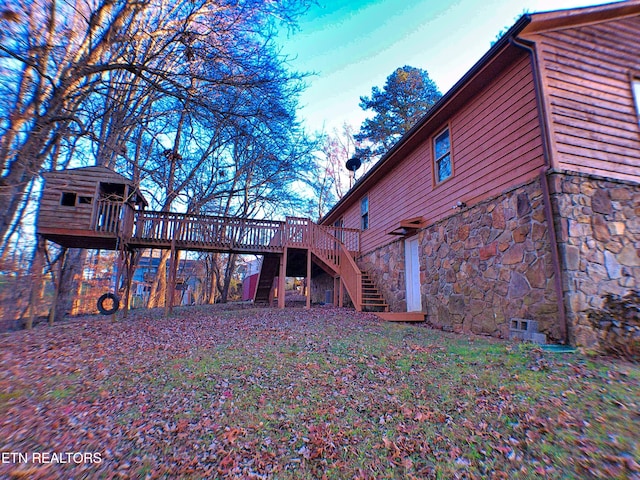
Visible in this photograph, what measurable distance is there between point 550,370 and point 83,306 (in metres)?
14.7

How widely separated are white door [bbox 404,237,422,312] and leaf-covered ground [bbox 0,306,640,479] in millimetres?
3502

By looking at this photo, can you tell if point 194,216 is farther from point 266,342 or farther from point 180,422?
point 180,422

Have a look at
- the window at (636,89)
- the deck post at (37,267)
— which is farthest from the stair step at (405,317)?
the deck post at (37,267)

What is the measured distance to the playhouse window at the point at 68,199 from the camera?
8008 mm

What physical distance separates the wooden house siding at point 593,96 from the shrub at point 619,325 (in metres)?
2.02

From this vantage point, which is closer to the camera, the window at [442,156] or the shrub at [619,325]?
the shrub at [619,325]

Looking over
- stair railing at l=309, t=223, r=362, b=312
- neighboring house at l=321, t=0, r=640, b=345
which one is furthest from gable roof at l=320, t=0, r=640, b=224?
stair railing at l=309, t=223, r=362, b=312

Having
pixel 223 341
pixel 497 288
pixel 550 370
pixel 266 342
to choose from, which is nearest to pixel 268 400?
pixel 266 342

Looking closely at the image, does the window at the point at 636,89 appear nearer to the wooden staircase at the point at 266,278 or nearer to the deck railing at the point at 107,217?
the wooden staircase at the point at 266,278

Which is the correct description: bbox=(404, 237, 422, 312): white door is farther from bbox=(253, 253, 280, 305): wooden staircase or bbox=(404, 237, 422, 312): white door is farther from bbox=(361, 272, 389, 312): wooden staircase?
bbox=(253, 253, 280, 305): wooden staircase

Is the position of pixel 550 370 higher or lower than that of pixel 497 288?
lower

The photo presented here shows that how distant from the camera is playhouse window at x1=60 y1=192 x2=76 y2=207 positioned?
8.01 metres

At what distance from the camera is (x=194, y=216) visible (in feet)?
31.6

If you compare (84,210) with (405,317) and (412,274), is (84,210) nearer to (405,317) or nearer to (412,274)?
(405,317)
